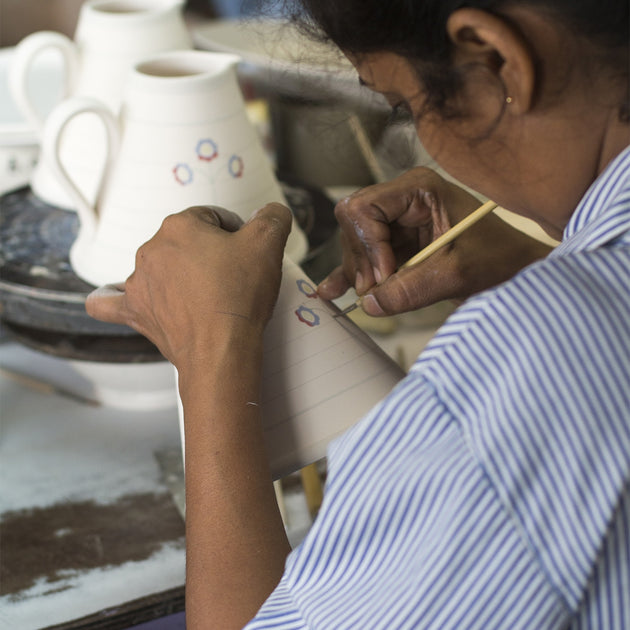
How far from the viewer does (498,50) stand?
426 mm

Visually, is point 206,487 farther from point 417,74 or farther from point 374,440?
point 417,74

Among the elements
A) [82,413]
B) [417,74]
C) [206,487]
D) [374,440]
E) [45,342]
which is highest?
[417,74]

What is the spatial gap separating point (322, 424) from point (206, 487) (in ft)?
0.30

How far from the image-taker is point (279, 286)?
1.91 ft

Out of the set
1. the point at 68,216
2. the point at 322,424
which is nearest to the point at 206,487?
the point at 322,424

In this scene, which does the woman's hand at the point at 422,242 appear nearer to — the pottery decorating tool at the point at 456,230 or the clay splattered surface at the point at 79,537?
the pottery decorating tool at the point at 456,230

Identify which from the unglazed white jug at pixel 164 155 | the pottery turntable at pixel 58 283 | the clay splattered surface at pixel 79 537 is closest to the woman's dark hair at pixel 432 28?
the unglazed white jug at pixel 164 155

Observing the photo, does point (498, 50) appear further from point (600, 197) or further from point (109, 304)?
point (109, 304)

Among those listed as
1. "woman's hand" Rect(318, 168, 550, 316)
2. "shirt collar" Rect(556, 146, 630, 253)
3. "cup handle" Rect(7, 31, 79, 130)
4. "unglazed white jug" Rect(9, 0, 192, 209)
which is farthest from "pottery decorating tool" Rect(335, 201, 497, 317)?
"cup handle" Rect(7, 31, 79, 130)

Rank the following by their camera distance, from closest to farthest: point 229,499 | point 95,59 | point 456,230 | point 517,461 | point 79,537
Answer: point 517,461 < point 229,499 < point 456,230 < point 79,537 < point 95,59

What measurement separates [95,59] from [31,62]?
3.5 inches

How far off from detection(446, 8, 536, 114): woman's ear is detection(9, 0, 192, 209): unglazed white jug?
55 centimetres

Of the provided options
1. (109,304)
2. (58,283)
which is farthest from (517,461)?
(58,283)

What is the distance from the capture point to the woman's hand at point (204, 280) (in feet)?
1.82
